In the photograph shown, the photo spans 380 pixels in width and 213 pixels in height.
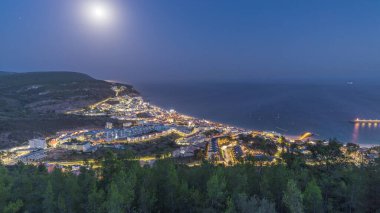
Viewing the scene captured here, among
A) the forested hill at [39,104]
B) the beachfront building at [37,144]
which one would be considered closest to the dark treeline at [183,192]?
the beachfront building at [37,144]

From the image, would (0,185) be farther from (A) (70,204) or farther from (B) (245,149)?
(B) (245,149)

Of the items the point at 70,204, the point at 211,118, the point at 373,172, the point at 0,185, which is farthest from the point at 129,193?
the point at 211,118

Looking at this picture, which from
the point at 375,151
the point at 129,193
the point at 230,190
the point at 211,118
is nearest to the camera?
the point at 129,193

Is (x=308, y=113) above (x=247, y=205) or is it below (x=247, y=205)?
below

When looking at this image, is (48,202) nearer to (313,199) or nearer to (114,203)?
(114,203)

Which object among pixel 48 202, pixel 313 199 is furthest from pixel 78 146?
pixel 313 199

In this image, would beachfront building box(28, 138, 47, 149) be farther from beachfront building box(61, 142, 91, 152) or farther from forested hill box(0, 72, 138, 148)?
forested hill box(0, 72, 138, 148)
